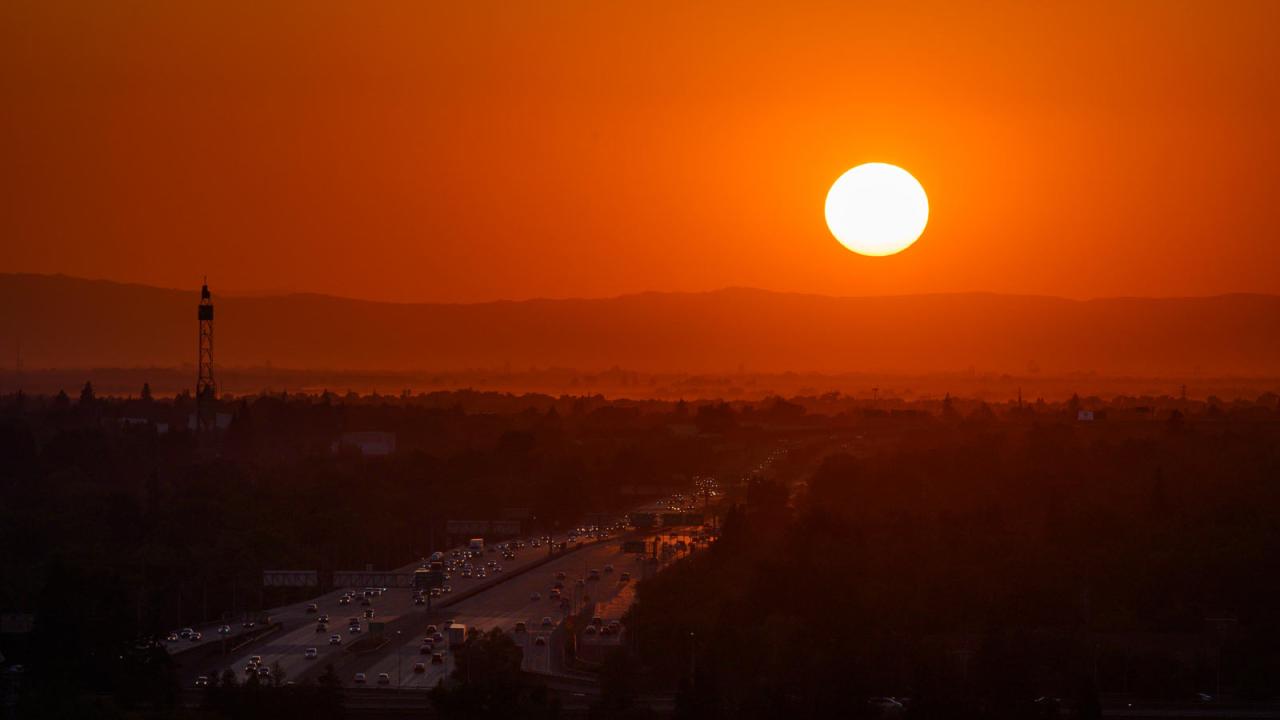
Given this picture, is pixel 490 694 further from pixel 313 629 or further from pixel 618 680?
pixel 313 629

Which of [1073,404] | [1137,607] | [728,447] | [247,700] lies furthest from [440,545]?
[1073,404]

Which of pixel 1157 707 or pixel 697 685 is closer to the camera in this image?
pixel 697 685

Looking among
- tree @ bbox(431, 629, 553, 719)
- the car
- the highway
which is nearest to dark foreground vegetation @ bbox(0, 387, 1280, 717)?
tree @ bbox(431, 629, 553, 719)

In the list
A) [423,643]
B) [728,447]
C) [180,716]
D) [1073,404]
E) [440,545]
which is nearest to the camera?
[180,716]

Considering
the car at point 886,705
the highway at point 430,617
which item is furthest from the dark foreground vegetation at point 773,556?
the highway at point 430,617

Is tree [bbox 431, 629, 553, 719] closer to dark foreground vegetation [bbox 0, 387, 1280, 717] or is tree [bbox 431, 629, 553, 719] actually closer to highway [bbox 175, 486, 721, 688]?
dark foreground vegetation [bbox 0, 387, 1280, 717]

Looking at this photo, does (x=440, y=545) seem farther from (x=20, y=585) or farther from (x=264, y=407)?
(x=264, y=407)

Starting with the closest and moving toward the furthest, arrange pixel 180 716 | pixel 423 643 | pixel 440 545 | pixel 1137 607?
pixel 180 716 < pixel 423 643 < pixel 1137 607 < pixel 440 545
